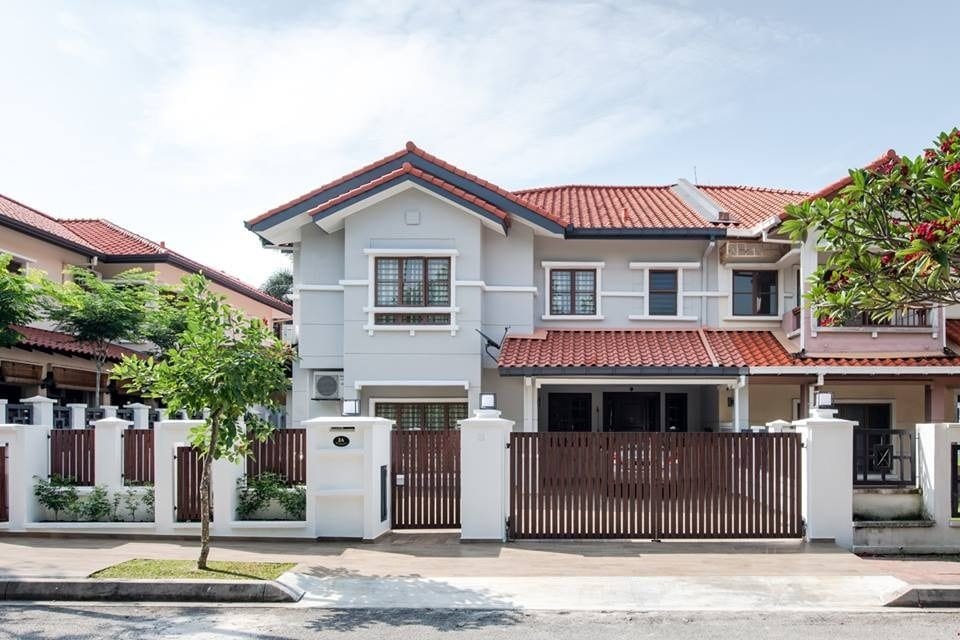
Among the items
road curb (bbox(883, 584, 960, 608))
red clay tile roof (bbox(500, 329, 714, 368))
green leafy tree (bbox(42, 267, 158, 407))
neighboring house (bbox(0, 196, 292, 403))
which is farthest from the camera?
neighboring house (bbox(0, 196, 292, 403))

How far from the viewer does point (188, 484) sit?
12672 millimetres

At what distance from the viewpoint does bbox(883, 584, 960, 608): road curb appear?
8836 mm

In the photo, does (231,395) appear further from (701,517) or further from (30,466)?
(701,517)

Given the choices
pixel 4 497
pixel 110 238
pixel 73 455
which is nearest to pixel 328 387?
pixel 73 455

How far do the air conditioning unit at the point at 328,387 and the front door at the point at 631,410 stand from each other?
643cm

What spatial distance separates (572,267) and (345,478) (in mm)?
9645

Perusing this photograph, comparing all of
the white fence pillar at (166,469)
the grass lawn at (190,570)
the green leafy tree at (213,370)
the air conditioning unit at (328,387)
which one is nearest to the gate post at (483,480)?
the grass lawn at (190,570)

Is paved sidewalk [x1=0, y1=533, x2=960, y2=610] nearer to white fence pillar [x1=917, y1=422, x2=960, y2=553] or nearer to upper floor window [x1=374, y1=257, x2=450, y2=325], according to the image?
white fence pillar [x1=917, y1=422, x2=960, y2=553]

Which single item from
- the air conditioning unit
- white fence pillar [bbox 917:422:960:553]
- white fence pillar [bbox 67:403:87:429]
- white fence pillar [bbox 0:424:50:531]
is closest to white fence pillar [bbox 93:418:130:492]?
white fence pillar [bbox 0:424:50:531]

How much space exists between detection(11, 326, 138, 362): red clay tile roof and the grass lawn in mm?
11230

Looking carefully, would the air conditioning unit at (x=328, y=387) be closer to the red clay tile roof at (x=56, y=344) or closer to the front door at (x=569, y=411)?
the red clay tile roof at (x=56, y=344)

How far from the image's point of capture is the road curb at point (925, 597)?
348 inches

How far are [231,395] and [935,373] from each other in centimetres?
1493

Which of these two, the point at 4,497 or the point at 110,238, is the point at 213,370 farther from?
the point at 110,238
